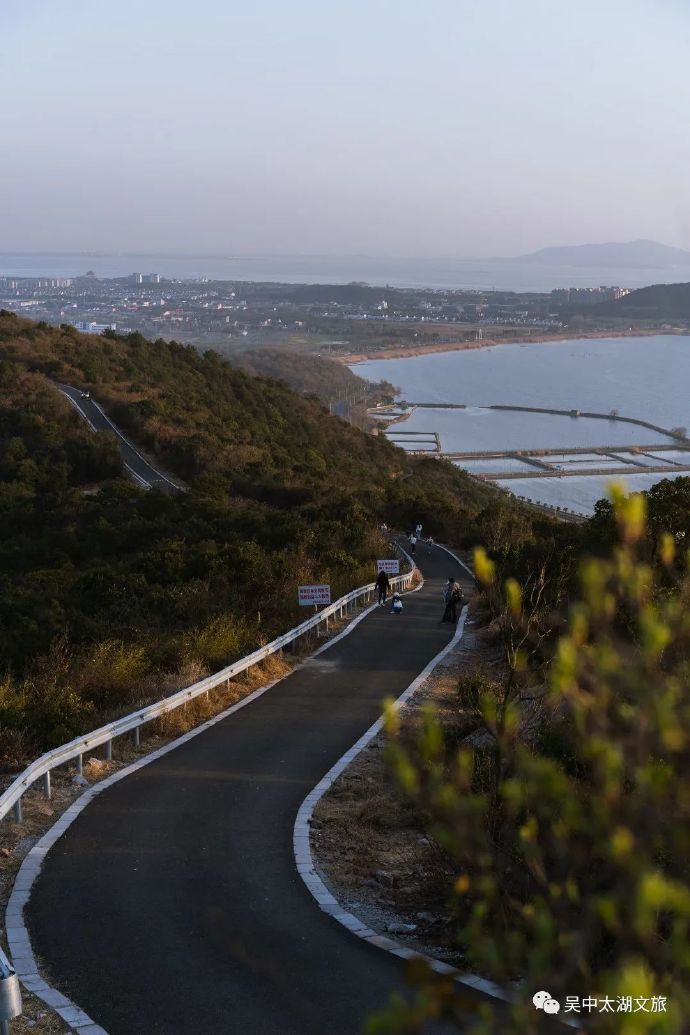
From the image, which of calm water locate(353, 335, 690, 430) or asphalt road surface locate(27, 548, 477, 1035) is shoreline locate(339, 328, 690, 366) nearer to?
calm water locate(353, 335, 690, 430)

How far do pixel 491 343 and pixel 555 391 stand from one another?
225ft

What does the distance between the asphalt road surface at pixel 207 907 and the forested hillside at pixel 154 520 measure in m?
1.45

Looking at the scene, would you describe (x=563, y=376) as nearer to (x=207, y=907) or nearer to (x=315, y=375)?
(x=315, y=375)

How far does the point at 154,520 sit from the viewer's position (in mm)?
23938

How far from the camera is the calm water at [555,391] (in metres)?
83.5

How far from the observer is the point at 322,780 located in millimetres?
9406

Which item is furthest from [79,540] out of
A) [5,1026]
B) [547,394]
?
[547,394]

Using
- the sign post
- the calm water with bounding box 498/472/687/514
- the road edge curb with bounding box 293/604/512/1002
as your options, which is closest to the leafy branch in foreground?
the road edge curb with bounding box 293/604/512/1002

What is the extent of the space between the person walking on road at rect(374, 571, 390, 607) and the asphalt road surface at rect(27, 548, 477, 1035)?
846 cm

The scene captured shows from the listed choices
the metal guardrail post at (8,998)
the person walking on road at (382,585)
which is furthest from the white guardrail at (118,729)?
the person walking on road at (382,585)

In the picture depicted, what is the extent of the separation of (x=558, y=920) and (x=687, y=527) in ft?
39.4

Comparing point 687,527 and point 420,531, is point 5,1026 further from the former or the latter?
point 420,531

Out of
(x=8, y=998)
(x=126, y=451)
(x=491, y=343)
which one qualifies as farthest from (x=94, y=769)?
(x=491, y=343)

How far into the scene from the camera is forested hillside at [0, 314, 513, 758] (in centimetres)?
1259
